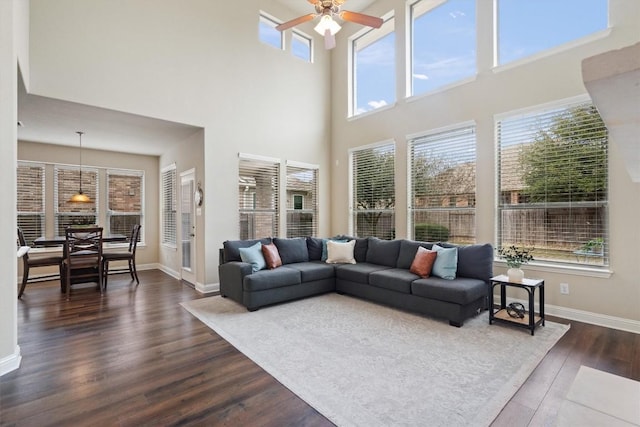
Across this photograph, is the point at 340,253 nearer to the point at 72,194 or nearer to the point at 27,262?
the point at 27,262

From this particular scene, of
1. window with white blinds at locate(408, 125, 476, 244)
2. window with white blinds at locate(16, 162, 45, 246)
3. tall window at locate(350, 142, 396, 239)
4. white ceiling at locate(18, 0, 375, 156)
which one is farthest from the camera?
window with white blinds at locate(16, 162, 45, 246)

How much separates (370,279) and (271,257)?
151 cm

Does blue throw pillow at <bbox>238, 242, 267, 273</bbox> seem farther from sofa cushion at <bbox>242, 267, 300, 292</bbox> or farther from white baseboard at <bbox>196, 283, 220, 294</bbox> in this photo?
white baseboard at <bbox>196, 283, 220, 294</bbox>

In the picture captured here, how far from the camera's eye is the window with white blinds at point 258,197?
18.6 ft

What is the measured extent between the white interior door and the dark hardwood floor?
1.78 meters

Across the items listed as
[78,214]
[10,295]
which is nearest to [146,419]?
[10,295]

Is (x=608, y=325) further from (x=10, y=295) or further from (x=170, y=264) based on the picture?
(x=170, y=264)

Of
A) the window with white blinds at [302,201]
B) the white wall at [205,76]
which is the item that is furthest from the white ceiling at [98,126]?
the window with white blinds at [302,201]

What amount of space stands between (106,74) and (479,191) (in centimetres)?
547

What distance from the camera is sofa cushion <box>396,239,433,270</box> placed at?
463cm

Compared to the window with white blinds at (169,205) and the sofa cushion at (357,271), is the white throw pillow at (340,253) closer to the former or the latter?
the sofa cushion at (357,271)

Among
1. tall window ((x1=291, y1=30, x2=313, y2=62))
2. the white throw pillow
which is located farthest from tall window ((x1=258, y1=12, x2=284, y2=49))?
the white throw pillow

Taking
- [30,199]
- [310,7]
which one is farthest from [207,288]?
[310,7]

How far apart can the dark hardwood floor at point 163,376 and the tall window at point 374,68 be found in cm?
471
